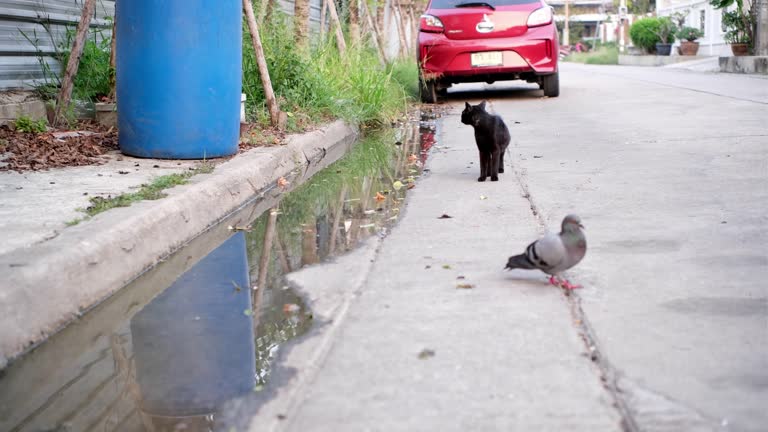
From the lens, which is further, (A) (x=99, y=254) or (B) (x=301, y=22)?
(B) (x=301, y=22)

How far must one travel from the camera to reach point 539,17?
11898 mm

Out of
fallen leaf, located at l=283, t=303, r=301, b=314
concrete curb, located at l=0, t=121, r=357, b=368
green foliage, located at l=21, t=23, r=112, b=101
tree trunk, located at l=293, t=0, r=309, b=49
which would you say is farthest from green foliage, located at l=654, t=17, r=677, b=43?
fallen leaf, located at l=283, t=303, r=301, b=314

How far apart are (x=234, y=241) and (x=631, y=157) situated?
3.52 metres

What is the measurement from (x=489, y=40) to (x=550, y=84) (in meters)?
1.46

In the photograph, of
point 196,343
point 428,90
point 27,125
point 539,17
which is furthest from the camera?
point 428,90

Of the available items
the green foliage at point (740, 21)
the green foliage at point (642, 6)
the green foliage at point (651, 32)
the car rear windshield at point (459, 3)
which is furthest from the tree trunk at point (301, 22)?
the green foliage at point (642, 6)

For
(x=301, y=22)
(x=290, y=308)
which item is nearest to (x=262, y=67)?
(x=301, y=22)

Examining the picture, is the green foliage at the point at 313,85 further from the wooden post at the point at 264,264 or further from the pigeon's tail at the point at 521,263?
the pigeon's tail at the point at 521,263

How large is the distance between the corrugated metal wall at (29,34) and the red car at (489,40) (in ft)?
17.9

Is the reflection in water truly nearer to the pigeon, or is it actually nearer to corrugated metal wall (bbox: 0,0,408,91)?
the pigeon

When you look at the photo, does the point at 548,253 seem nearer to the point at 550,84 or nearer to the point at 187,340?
the point at 187,340

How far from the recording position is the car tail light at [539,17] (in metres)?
11.9

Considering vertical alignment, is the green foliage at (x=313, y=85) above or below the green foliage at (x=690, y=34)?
below

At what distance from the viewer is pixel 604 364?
8.31 feet
